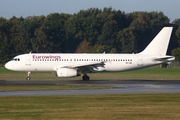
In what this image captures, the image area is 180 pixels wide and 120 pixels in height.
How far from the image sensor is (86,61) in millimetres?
48188

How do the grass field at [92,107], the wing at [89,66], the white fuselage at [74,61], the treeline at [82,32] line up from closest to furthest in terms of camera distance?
1. the grass field at [92,107]
2. the wing at [89,66]
3. the white fuselage at [74,61]
4. the treeline at [82,32]

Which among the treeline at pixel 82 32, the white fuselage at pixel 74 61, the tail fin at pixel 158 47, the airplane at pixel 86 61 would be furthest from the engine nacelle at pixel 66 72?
the treeline at pixel 82 32

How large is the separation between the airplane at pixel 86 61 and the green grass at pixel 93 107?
2023 cm

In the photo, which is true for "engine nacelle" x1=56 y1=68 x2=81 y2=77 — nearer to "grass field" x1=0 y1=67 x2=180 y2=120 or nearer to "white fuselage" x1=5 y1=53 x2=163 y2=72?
"white fuselage" x1=5 y1=53 x2=163 y2=72

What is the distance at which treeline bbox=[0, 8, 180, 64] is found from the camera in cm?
11050

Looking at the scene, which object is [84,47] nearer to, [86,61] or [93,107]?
[86,61]

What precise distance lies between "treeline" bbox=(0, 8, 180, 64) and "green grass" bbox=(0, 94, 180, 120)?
7611 cm

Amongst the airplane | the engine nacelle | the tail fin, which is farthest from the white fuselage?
the engine nacelle

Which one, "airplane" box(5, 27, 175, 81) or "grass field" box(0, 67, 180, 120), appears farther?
"airplane" box(5, 27, 175, 81)

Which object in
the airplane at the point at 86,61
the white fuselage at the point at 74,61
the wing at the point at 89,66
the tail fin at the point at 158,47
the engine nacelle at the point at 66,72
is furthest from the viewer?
the tail fin at the point at 158,47

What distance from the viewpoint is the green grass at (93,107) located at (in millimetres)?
18719

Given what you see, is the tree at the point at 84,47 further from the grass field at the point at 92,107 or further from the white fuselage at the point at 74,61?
the grass field at the point at 92,107

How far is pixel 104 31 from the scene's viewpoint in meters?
118

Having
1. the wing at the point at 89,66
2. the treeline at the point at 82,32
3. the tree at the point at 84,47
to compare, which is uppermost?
the treeline at the point at 82,32
